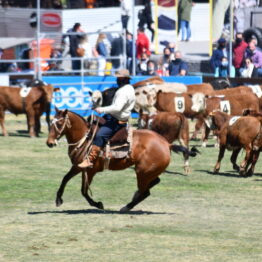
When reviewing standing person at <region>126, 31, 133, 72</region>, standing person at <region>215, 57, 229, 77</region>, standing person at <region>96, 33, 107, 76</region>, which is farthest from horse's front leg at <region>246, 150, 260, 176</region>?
standing person at <region>126, 31, 133, 72</region>

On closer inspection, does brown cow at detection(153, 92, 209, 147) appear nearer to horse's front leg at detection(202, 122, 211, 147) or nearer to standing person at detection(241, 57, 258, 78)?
horse's front leg at detection(202, 122, 211, 147)

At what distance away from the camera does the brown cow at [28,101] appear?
2652cm

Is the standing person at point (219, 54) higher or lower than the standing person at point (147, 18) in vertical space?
lower

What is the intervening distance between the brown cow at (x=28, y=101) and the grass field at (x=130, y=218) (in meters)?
5.45

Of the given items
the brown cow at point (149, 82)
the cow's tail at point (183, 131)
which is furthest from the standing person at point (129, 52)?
the cow's tail at point (183, 131)

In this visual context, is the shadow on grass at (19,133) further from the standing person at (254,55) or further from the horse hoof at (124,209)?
the horse hoof at (124,209)

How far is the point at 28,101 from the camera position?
26.6 m

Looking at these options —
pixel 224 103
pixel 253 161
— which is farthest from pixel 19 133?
pixel 253 161

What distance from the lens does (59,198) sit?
14203 millimetres

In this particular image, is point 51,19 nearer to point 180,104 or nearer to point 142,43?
point 142,43

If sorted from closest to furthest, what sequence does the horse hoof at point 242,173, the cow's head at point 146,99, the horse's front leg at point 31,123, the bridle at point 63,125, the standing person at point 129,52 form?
the bridle at point 63,125, the horse hoof at point 242,173, the cow's head at point 146,99, the horse's front leg at point 31,123, the standing person at point 129,52

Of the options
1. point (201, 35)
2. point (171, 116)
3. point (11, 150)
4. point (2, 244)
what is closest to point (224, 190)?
point (171, 116)

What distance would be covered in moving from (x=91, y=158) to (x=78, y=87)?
679 inches

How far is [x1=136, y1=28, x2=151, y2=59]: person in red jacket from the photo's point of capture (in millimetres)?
32594
